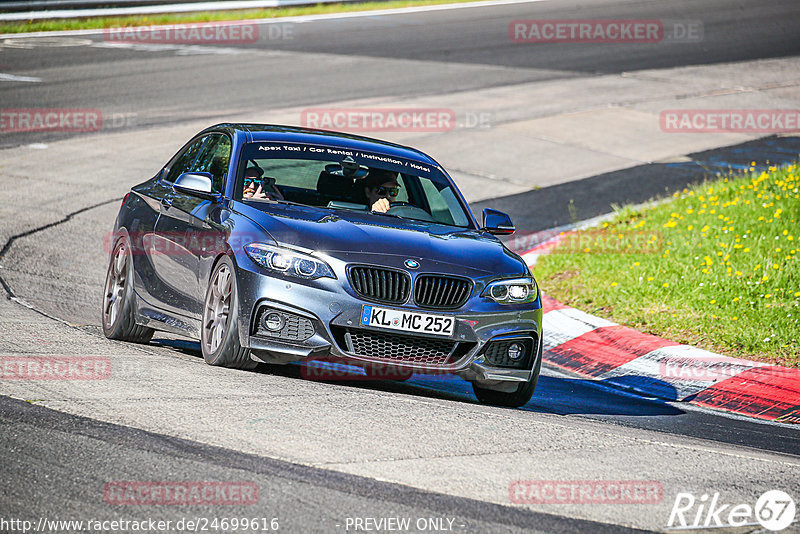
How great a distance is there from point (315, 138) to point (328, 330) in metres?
2.23

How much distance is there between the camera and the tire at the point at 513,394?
24.3ft

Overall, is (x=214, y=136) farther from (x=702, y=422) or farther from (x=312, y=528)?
(x=312, y=528)

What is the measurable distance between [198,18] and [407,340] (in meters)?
25.6

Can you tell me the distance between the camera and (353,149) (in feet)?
27.8

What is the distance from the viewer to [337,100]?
2122 centimetres

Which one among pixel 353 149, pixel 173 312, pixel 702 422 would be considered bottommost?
pixel 702 422

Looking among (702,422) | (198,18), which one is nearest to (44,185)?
(702,422)

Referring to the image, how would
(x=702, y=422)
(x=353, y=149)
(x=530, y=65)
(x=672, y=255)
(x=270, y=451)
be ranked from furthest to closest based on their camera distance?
(x=530, y=65)
(x=672, y=255)
(x=353, y=149)
(x=702, y=422)
(x=270, y=451)

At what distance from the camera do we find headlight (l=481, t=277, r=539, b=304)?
23.4 feet
